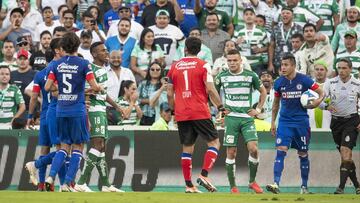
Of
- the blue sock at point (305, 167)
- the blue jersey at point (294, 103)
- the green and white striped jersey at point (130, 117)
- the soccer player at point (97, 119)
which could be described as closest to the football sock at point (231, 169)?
the blue jersey at point (294, 103)

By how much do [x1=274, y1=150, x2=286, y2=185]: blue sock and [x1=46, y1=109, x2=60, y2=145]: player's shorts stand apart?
4.28 m

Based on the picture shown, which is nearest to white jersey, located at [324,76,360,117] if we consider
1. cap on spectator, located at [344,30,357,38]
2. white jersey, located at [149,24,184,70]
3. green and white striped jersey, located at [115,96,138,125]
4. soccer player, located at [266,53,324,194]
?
Result: soccer player, located at [266,53,324,194]

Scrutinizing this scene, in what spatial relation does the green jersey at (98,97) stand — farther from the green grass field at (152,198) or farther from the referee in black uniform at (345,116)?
the referee in black uniform at (345,116)

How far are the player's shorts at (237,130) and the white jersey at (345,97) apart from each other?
2.30 metres

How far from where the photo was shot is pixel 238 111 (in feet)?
72.2

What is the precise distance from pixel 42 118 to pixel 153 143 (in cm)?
355

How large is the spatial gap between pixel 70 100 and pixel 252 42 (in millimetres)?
9500

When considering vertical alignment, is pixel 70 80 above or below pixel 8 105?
above

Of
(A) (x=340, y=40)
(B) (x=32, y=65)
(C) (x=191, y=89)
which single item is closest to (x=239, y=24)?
(A) (x=340, y=40)

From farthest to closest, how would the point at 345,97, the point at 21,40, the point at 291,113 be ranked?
1. the point at 21,40
2. the point at 345,97
3. the point at 291,113

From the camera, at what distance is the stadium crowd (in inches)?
1027

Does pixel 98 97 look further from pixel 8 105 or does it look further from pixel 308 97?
pixel 8 105

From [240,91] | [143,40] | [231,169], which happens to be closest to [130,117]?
[143,40]

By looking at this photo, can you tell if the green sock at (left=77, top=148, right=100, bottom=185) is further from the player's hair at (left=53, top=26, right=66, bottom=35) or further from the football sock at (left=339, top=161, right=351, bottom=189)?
the player's hair at (left=53, top=26, right=66, bottom=35)
